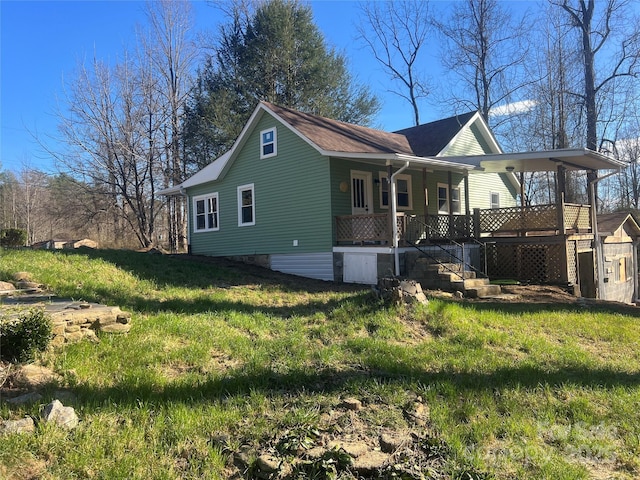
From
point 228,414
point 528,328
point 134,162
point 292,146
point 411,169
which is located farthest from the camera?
point 134,162

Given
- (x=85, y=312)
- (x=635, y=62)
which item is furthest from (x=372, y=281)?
(x=635, y=62)

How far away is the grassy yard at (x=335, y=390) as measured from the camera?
3.25m

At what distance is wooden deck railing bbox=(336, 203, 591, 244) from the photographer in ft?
40.7

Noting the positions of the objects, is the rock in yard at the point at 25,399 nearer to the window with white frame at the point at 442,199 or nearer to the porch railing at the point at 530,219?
the porch railing at the point at 530,219

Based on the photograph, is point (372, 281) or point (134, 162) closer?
point (372, 281)

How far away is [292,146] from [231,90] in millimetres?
15452

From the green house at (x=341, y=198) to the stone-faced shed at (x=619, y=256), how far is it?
229 inches

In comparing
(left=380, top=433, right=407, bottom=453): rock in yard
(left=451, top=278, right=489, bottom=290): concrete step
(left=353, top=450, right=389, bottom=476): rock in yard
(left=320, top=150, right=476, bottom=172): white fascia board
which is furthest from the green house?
(left=353, top=450, right=389, bottom=476): rock in yard

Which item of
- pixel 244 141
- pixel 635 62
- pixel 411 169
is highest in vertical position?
pixel 635 62

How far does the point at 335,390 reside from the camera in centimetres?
461

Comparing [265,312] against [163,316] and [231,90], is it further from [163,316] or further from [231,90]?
[231,90]

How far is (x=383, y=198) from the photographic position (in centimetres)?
1534

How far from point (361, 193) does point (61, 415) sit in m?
11.9

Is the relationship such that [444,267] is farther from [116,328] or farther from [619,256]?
[619,256]
